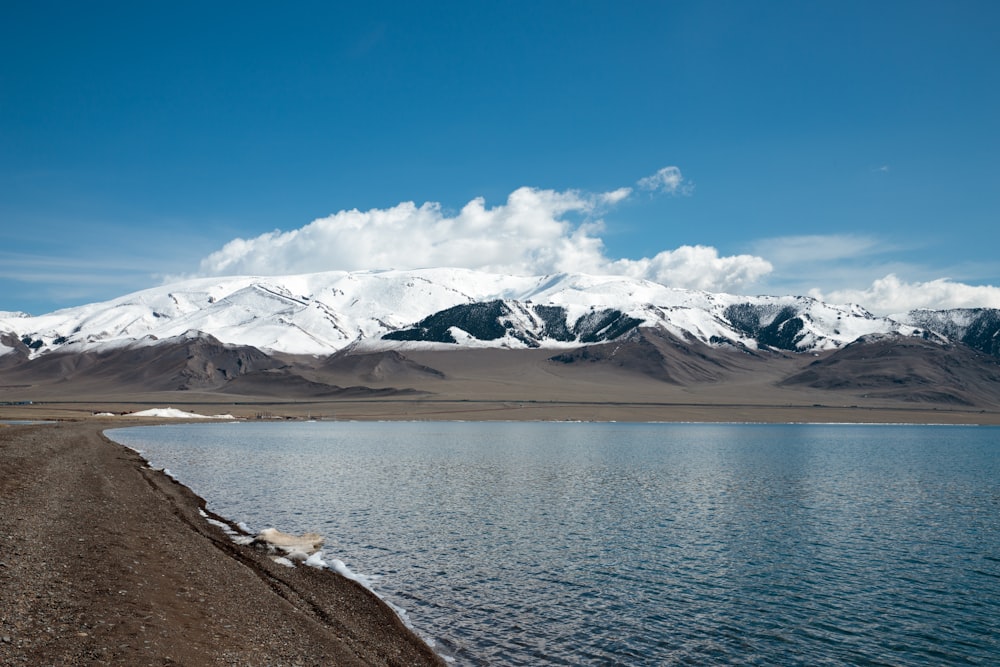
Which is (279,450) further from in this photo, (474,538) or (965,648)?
(965,648)

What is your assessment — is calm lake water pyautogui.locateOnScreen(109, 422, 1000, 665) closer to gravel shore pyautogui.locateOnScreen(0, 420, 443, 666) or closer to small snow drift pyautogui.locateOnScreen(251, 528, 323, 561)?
small snow drift pyautogui.locateOnScreen(251, 528, 323, 561)

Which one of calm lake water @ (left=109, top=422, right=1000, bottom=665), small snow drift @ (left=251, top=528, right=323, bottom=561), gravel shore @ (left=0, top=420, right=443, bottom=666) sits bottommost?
calm lake water @ (left=109, top=422, right=1000, bottom=665)

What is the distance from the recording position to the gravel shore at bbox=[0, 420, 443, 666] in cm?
1591

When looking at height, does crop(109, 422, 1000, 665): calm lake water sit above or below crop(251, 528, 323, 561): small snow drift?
below

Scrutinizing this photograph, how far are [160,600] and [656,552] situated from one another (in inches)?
851

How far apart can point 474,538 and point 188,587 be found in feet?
54.2

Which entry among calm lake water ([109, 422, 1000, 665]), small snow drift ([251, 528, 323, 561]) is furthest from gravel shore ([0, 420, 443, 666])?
calm lake water ([109, 422, 1000, 665])

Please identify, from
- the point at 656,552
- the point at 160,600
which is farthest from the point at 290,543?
the point at 656,552

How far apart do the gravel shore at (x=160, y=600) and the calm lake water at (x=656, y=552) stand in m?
2.66

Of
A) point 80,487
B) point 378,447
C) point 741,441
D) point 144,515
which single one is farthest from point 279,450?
point 741,441

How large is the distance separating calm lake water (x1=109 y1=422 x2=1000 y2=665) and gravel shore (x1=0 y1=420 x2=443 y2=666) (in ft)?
8.73

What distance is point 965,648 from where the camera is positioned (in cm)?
2178

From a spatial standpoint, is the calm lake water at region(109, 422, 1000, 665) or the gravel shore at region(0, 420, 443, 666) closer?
the gravel shore at region(0, 420, 443, 666)

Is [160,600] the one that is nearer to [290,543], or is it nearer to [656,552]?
[290,543]
